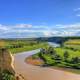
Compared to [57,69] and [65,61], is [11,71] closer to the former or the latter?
[57,69]

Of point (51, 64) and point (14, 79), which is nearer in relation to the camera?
point (14, 79)

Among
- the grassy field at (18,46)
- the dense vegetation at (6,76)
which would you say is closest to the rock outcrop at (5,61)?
the dense vegetation at (6,76)

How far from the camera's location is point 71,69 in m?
35.4

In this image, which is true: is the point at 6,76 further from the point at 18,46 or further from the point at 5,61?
the point at 18,46

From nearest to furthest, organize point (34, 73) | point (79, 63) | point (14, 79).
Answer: point (14, 79) → point (34, 73) → point (79, 63)

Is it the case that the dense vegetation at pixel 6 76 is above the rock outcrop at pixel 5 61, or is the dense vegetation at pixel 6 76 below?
below

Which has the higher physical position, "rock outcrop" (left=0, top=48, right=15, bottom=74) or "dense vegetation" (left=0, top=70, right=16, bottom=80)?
"rock outcrop" (left=0, top=48, right=15, bottom=74)

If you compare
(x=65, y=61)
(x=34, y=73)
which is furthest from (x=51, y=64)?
(x=34, y=73)

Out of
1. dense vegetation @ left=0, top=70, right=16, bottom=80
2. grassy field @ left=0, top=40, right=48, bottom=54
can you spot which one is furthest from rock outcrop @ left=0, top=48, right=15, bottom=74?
grassy field @ left=0, top=40, right=48, bottom=54

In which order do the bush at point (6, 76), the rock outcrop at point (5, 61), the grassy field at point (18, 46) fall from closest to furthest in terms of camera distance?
the bush at point (6, 76)
the rock outcrop at point (5, 61)
the grassy field at point (18, 46)

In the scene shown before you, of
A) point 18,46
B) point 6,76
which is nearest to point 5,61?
point 6,76

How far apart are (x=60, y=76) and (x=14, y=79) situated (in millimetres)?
10669

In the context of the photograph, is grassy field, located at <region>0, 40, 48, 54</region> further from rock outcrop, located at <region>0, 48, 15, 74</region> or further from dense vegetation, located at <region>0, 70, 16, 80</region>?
dense vegetation, located at <region>0, 70, 16, 80</region>

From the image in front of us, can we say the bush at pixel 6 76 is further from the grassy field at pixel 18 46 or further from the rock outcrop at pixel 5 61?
the grassy field at pixel 18 46
